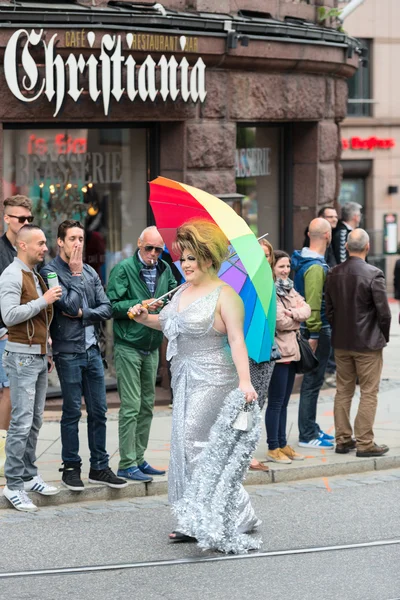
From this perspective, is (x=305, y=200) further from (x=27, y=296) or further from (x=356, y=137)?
(x=356, y=137)

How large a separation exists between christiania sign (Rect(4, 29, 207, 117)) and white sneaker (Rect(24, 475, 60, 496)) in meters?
3.92

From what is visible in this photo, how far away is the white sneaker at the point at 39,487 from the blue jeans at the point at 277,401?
193 centimetres

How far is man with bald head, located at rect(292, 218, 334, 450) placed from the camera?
10477 millimetres

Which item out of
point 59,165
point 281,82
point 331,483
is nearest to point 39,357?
point 331,483

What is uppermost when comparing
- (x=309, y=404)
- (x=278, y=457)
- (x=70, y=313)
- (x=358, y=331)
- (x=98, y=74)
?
(x=98, y=74)

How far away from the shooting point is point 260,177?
47.0 ft

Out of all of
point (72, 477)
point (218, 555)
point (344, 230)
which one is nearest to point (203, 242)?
point (218, 555)

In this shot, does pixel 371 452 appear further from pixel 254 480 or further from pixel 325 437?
pixel 254 480

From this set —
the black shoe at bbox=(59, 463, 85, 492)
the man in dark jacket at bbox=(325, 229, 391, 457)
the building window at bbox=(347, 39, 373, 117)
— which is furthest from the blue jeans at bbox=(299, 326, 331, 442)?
the building window at bbox=(347, 39, 373, 117)

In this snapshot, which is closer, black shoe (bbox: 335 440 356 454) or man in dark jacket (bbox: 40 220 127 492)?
man in dark jacket (bbox: 40 220 127 492)

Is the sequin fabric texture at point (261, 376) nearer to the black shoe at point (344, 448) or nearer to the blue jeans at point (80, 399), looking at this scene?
the blue jeans at point (80, 399)

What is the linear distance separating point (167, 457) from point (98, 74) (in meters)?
3.81

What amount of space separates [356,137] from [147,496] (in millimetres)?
23923

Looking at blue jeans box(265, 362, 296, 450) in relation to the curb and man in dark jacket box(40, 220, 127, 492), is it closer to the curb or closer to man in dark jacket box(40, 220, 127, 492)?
the curb
